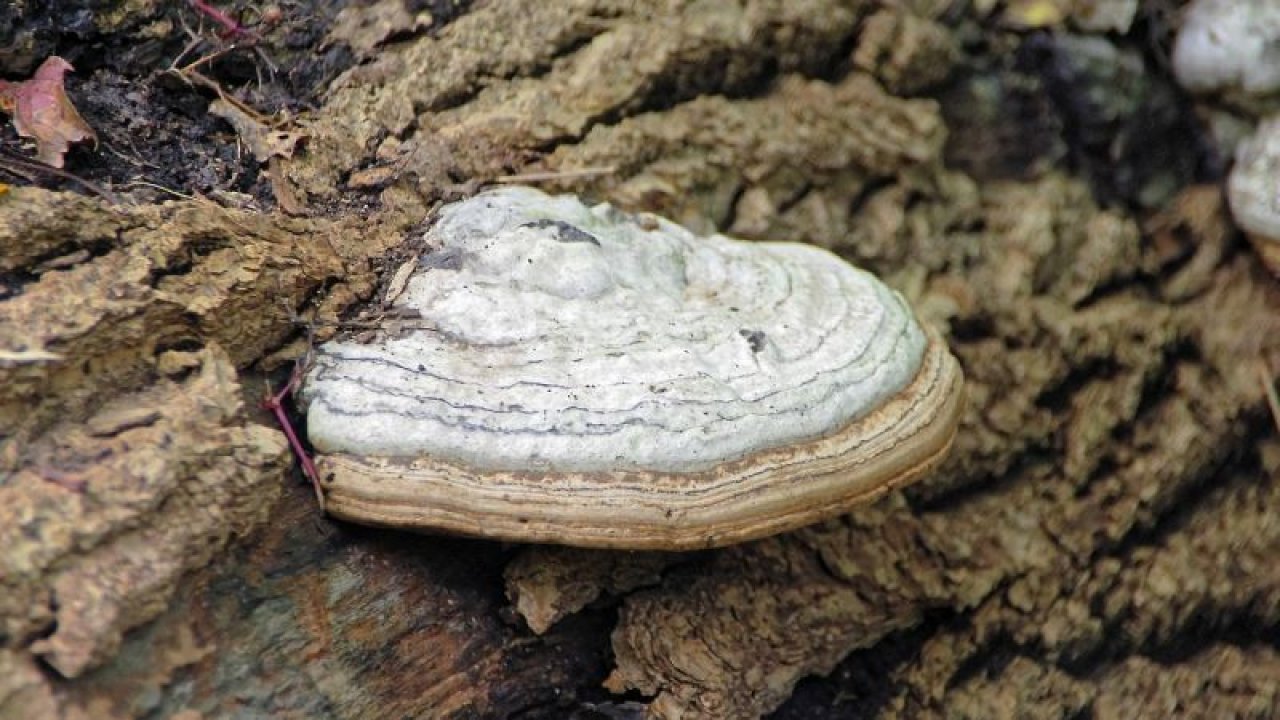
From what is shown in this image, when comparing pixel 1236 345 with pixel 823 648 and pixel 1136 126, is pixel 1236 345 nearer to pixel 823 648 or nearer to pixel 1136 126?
pixel 1136 126

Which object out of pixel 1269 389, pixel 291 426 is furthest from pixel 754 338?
pixel 1269 389

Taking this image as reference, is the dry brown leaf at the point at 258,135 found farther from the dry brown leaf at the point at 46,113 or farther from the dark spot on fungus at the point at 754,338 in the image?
the dark spot on fungus at the point at 754,338

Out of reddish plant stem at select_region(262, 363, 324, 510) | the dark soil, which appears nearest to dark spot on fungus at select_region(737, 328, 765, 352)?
reddish plant stem at select_region(262, 363, 324, 510)

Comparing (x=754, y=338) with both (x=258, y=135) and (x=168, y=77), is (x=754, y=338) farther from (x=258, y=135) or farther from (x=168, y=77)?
(x=168, y=77)

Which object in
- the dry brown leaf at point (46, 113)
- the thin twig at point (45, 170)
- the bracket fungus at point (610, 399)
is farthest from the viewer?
the dry brown leaf at point (46, 113)

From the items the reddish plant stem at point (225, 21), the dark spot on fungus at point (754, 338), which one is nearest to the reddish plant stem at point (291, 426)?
the dark spot on fungus at point (754, 338)

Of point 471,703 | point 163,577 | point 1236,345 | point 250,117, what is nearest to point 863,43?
point 1236,345
